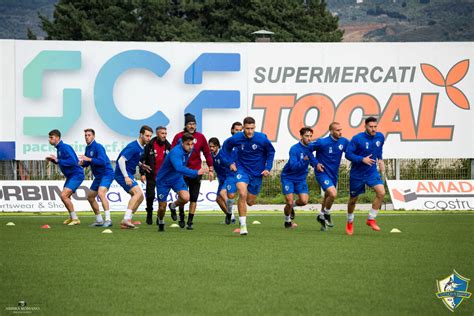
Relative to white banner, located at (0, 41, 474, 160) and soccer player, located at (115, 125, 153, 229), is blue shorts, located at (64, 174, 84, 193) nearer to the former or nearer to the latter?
soccer player, located at (115, 125, 153, 229)

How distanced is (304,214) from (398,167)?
6.25 meters

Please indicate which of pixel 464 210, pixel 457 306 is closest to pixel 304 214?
pixel 464 210

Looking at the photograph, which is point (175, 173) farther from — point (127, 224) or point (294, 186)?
point (294, 186)

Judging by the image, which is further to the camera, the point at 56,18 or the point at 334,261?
the point at 56,18

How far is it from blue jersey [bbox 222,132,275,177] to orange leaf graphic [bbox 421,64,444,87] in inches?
661

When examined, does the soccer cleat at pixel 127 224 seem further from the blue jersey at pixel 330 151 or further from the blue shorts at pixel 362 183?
the blue shorts at pixel 362 183

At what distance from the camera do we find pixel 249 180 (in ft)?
61.6

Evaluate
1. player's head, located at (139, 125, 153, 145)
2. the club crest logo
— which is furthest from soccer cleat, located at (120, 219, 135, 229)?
the club crest logo

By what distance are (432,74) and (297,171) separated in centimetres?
1501

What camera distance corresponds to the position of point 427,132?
112 feet

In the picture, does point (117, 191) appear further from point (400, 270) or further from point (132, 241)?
point (400, 270)

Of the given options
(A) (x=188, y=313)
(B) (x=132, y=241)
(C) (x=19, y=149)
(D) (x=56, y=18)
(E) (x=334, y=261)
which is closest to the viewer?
(A) (x=188, y=313)

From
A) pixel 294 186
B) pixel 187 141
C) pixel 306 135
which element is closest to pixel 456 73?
pixel 294 186

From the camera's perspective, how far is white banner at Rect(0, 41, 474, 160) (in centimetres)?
3250
